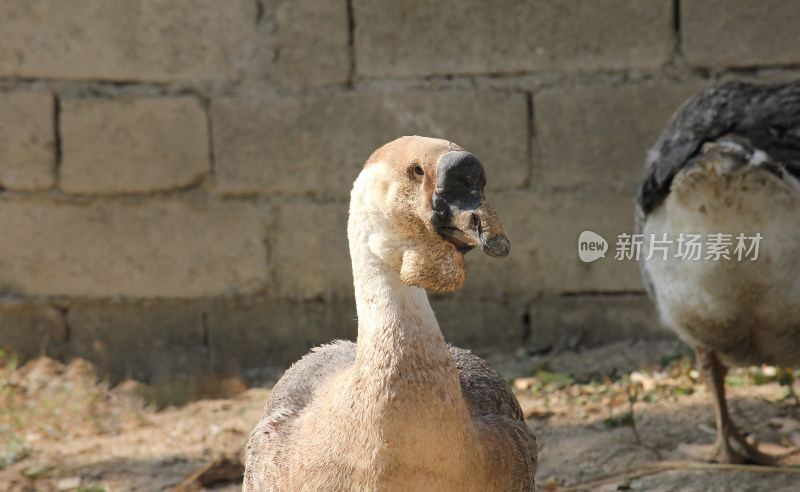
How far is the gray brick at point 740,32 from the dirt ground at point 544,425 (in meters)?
1.55

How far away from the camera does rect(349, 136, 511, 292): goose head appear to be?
5.81ft

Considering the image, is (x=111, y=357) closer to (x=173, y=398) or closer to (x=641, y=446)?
(x=173, y=398)

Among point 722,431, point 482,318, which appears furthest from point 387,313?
point 482,318

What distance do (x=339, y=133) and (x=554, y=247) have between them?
4.32 feet

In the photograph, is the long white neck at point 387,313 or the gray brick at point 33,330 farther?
the gray brick at point 33,330

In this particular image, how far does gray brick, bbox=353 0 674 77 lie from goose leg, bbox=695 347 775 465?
1.67 meters

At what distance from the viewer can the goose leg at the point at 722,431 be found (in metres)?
3.47

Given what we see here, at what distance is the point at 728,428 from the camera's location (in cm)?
351

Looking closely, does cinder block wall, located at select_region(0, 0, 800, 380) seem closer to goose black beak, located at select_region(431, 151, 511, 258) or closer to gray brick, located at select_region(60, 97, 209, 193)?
gray brick, located at select_region(60, 97, 209, 193)

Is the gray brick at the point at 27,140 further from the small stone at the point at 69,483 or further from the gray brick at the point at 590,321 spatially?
the gray brick at the point at 590,321

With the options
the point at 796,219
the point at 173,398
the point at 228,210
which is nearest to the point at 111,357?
the point at 173,398

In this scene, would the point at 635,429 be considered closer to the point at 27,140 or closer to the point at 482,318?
the point at 482,318

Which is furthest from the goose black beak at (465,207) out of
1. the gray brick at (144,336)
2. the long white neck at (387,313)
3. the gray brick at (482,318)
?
the gray brick at (144,336)

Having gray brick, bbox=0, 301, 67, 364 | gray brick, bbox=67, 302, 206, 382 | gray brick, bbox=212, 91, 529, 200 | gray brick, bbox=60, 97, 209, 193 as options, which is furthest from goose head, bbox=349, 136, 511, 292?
gray brick, bbox=0, 301, 67, 364
